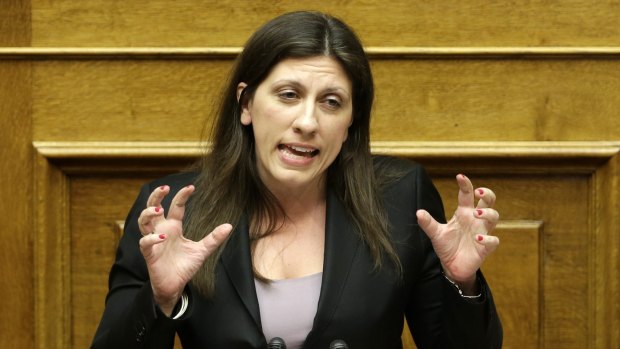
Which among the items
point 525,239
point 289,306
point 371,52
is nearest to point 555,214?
point 525,239

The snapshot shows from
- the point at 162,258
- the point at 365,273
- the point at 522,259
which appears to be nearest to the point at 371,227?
the point at 365,273

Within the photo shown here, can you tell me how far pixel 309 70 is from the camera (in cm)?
183

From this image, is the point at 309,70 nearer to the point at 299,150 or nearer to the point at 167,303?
the point at 299,150

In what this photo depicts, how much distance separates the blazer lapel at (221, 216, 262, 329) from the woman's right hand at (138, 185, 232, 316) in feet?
0.46

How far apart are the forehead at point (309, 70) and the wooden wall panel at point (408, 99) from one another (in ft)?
1.38

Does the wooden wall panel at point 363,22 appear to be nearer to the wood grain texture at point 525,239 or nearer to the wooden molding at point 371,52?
the wooden molding at point 371,52

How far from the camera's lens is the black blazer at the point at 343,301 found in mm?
1744

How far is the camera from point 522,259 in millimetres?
2305

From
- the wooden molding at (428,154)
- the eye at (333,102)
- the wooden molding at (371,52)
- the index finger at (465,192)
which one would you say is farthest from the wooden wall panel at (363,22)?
the index finger at (465,192)

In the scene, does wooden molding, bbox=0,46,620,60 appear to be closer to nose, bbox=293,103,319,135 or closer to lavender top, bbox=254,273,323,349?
nose, bbox=293,103,319,135

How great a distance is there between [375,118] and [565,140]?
40cm

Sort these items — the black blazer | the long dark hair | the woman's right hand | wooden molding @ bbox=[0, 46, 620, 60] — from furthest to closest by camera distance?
wooden molding @ bbox=[0, 46, 620, 60] < the long dark hair < the black blazer < the woman's right hand

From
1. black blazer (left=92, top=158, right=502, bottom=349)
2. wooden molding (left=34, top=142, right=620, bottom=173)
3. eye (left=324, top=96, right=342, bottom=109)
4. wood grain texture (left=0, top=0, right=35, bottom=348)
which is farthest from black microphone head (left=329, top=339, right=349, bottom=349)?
wood grain texture (left=0, top=0, right=35, bottom=348)

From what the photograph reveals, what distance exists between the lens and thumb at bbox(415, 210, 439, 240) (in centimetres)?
165
